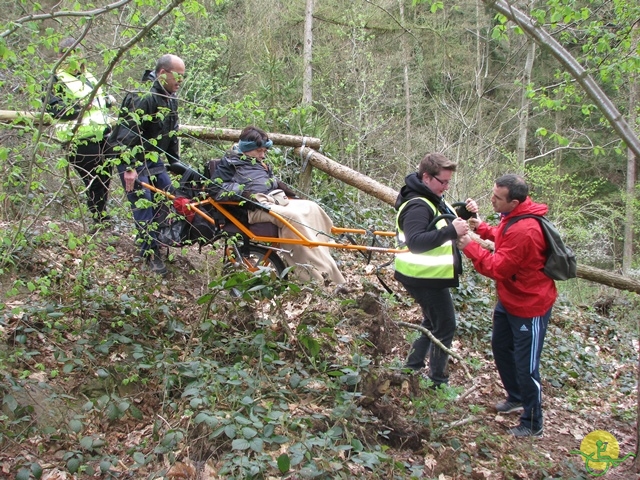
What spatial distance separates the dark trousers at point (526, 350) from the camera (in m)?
4.82

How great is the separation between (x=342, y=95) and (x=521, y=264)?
1384 centimetres

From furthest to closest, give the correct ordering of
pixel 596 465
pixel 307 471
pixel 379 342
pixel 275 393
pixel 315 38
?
1. pixel 315 38
2. pixel 379 342
3. pixel 596 465
4. pixel 275 393
5. pixel 307 471

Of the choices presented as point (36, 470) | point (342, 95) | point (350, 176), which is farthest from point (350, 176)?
point (342, 95)

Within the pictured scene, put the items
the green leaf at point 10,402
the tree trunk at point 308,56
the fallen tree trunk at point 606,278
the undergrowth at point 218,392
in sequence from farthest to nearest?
the tree trunk at point 308,56 < the fallen tree trunk at point 606,278 < the green leaf at point 10,402 < the undergrowth at point 218,392

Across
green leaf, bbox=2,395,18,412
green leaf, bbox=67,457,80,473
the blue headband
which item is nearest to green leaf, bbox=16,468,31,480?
green leaf, bbox=67,457,80,473

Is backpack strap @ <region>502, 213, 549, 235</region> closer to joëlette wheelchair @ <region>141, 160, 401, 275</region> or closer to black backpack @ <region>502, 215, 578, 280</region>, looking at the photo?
black backpack @ <region>502, 215, 578, 280</region>

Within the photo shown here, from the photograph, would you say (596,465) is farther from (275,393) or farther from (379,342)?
(275,393)

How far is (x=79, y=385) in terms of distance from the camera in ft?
13.2

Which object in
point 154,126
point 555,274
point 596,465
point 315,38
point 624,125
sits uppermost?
point 315,38

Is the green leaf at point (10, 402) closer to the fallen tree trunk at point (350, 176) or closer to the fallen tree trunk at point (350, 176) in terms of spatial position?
the fallen tree trunk at point (350, 176)

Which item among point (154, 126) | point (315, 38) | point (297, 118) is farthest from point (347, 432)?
point (315, 38)

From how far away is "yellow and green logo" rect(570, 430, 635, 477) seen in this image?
4.58 meters

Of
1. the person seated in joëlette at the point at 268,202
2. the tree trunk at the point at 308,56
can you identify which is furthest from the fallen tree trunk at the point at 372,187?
the tree trunk at the point at 308,56

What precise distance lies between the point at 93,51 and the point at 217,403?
2484 mm
